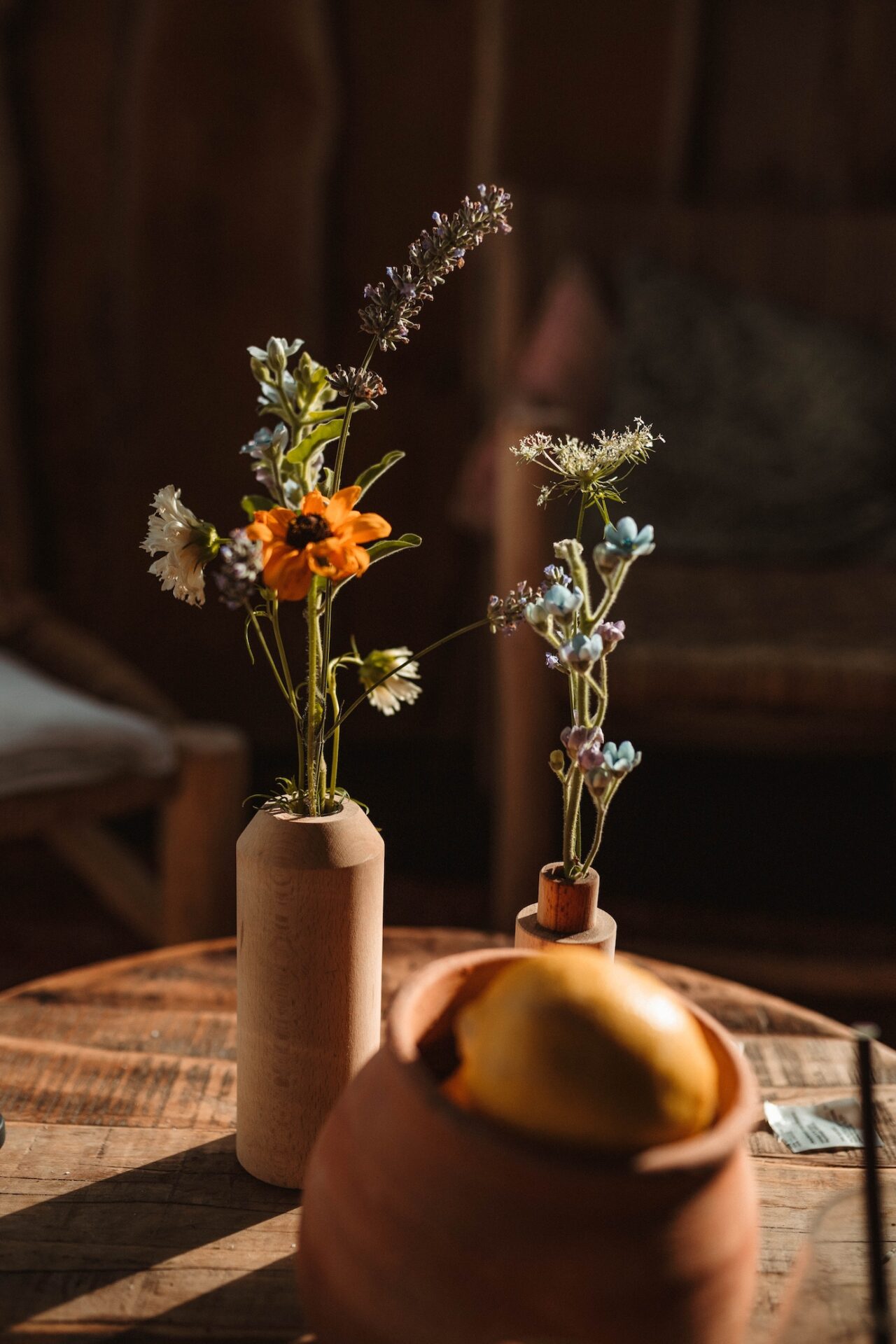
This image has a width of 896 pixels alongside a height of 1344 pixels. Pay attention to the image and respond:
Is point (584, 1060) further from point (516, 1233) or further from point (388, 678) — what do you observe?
point (388, 678)

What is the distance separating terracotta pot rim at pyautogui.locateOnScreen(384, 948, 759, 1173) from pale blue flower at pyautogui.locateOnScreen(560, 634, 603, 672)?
164 mm

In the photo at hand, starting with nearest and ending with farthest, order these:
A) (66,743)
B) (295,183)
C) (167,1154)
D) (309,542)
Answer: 1. (309,542)
2. (167,1154)
3. (66,743)
4. (295,183)

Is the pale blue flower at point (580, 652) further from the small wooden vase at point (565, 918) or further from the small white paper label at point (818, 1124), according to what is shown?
the small white paper label at point (818, 1124)

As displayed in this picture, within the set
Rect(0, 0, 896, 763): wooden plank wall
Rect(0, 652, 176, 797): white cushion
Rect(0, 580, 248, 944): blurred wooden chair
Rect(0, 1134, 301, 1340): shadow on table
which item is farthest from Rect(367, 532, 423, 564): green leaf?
Rect(0, 0, 896, 763): wooden plank wall

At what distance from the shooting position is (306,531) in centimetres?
56

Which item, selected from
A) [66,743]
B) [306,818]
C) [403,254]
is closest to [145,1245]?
[306,818]

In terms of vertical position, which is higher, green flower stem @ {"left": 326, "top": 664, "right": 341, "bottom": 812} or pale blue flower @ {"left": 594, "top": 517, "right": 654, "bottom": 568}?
pale blue flower @ {"left": 594, "top": 517, "right": 654, "bottom": 568}

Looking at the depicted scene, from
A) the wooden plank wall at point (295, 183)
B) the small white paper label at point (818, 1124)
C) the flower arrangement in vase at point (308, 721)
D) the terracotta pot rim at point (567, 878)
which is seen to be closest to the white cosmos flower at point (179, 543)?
the flower arrangement in vase at point (308, 721)

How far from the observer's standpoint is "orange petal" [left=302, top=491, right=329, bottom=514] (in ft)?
1.85

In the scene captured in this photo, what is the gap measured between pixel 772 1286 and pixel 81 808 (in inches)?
36.6

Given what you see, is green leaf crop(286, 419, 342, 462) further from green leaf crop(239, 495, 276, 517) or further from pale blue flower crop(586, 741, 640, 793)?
pale blue flower crop(586, 741, 640, 793)

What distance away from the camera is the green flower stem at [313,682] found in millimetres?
593

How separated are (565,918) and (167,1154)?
25cm

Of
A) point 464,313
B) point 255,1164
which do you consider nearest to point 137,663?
point 464,313
